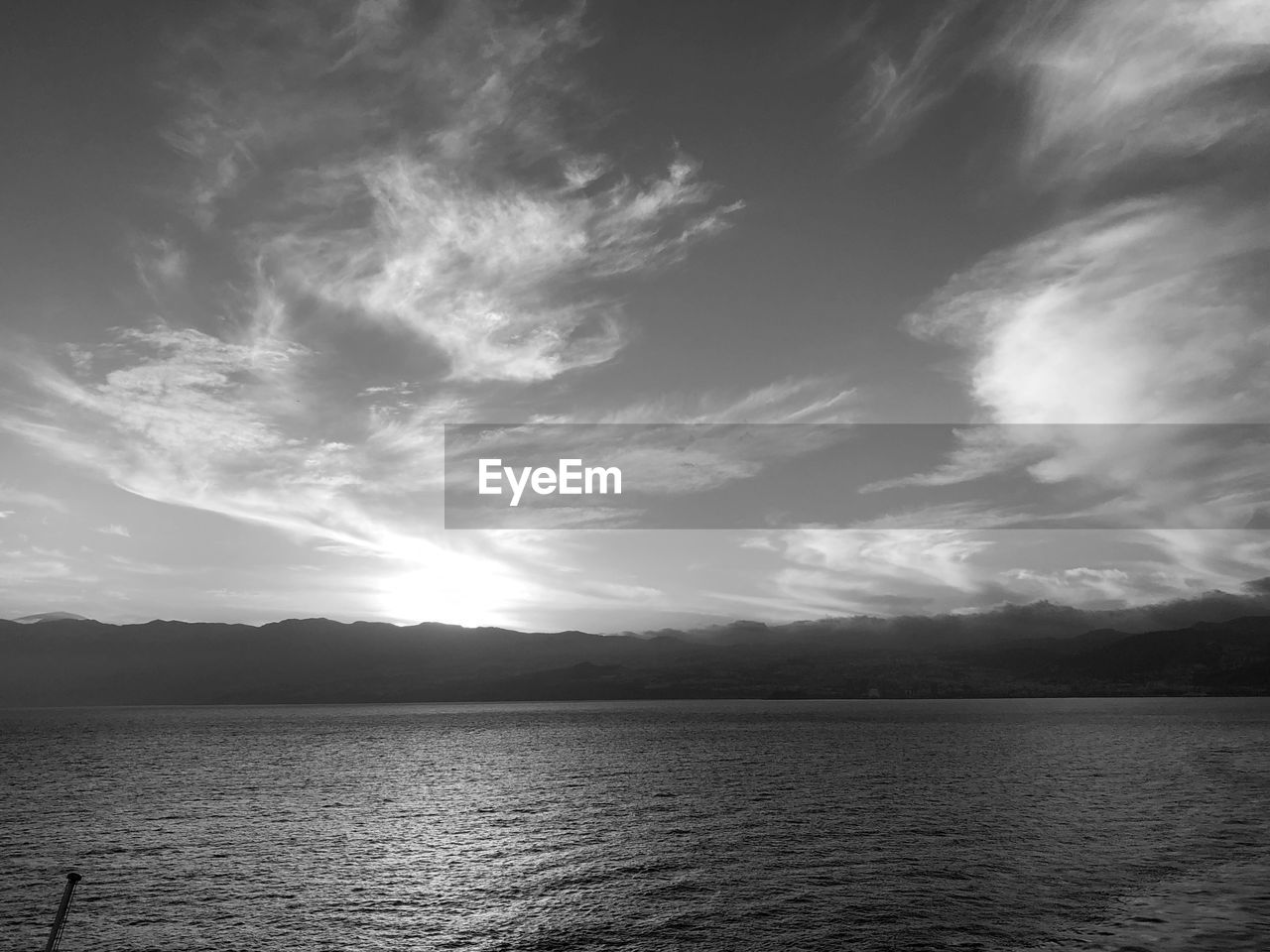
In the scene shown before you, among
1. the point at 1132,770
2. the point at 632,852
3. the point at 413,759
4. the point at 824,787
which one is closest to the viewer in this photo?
the point at 632,852

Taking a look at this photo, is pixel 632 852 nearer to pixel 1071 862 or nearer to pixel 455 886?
pixel 455 886

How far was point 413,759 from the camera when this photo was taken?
17350 cm

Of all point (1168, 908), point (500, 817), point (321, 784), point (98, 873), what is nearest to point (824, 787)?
point (500, 817)

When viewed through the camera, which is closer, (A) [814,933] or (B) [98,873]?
(A) [814,933]

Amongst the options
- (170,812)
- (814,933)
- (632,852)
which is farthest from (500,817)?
(814,933)

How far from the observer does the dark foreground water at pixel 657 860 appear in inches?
1908

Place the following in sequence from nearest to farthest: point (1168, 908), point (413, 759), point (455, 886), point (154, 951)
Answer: point (154, 951) < point (1168, 908) < point (455, 886) < point (413, 759)

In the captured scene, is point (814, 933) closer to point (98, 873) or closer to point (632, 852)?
point (632, 852)

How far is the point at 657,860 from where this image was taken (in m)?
68.0

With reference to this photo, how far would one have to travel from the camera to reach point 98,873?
64.2 m

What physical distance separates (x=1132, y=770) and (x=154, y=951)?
133m

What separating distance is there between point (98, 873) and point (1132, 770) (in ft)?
445

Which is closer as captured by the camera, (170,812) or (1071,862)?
(1071,862)

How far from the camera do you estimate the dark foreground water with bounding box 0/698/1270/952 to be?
4847 cm
